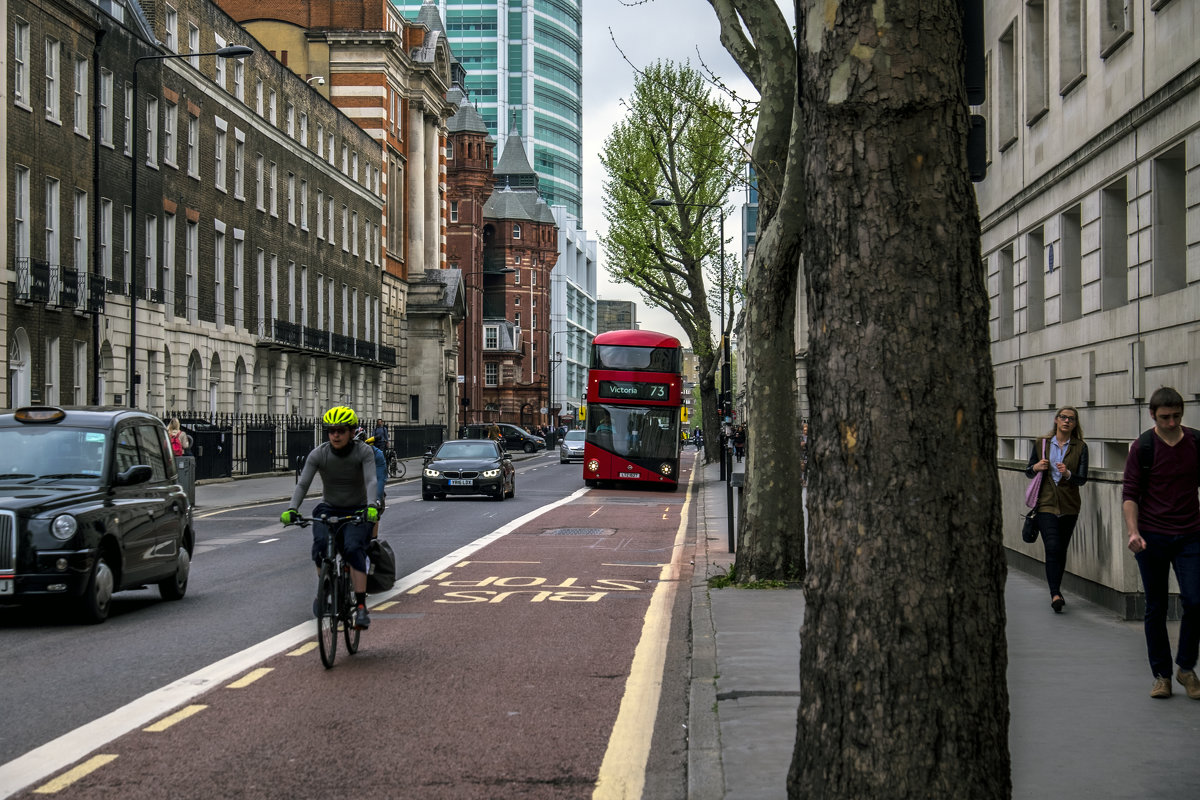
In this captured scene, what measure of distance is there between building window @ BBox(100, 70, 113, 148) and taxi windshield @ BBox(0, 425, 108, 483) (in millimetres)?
27487

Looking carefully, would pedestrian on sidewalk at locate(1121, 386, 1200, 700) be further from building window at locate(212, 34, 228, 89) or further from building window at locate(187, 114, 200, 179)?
building window at locate(212, 34, 228, 89)

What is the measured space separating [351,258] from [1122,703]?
62323 millimetres

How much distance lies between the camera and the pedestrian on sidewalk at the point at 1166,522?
26.7 ft

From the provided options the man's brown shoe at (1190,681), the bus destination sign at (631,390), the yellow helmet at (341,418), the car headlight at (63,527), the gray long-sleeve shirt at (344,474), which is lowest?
the man's brown shoe at (1190,681)

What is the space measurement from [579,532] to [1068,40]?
10.6m

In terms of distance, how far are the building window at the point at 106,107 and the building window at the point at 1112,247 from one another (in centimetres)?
2884

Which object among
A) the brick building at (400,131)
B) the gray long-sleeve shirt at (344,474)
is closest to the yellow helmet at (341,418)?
the gray long-sleeve shirt at (344,474)

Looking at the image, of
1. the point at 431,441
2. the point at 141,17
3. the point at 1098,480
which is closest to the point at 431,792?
the point at 1098,480

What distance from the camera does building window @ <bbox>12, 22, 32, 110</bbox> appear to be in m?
33.8

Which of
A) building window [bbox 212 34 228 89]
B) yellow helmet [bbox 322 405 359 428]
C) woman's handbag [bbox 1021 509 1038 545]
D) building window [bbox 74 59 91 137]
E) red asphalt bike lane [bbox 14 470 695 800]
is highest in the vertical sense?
building window [bbox 212 34 228 89]

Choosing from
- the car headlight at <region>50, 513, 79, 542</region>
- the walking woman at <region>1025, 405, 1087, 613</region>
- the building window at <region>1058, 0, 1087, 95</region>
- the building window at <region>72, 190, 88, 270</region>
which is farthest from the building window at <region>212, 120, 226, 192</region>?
the walking woman at <region>1025, 405, 1087, 613</region>

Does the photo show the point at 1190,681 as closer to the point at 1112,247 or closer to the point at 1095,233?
the point at 1112,247

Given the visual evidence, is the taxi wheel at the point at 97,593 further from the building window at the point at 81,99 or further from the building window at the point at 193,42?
the building window at the point at 193,42

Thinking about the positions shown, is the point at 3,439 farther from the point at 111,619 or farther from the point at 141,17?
the point at 141,17
